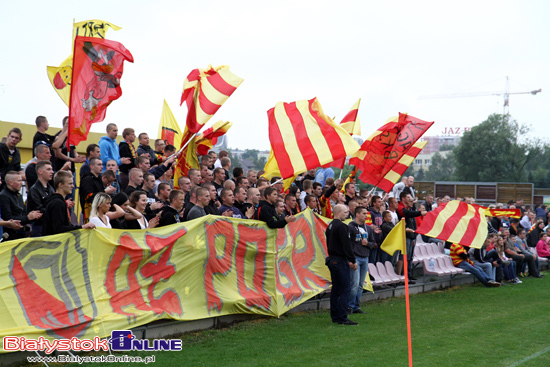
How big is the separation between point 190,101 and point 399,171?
613 cm

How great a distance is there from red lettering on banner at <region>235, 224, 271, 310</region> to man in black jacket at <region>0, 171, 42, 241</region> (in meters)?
3.66

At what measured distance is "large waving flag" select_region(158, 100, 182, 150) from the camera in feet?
55.4

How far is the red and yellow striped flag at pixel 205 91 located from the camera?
12484 mm

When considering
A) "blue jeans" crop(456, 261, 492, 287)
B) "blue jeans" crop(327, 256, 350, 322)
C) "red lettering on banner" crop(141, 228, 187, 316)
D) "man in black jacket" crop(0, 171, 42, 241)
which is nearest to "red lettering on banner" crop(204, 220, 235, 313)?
"red lettering on banner" crop(141, 228, 187, 316)

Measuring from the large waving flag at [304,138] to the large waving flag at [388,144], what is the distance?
9.74ft

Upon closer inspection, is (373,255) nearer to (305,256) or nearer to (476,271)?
(305,256)

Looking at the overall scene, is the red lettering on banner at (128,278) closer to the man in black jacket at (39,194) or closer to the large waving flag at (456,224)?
the man in black jacket at (39,194)

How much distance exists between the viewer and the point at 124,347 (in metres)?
8.39

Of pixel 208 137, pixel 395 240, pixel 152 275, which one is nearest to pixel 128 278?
pixel 152 275

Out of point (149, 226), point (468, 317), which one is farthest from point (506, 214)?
point (149, 226)

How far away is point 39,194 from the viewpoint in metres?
8.77

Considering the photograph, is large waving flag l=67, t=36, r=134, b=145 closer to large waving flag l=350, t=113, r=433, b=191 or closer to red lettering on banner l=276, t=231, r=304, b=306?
red lettering on banner l=276, t=231, r=304, b=306

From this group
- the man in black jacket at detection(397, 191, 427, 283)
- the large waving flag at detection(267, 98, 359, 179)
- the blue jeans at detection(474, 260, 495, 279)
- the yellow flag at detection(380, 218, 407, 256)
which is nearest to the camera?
the yellow flag at detection(380, 218, 407, 256)

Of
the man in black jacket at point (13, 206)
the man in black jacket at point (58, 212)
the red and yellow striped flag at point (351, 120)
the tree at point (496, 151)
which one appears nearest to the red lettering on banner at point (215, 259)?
the man in black jacket at point (58, 212)
